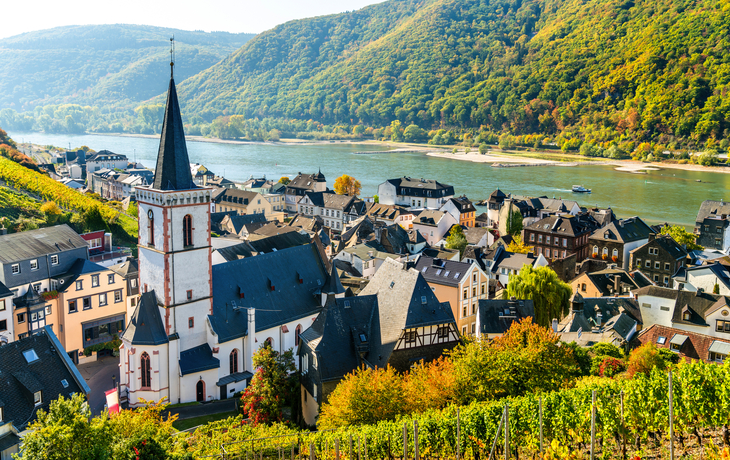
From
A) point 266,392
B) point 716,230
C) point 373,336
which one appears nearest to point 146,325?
point 266,392

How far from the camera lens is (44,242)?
38781 millimetres

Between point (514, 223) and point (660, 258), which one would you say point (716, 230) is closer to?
point (660, 258)

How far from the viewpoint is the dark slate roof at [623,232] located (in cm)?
6184

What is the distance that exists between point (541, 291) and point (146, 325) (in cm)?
2593

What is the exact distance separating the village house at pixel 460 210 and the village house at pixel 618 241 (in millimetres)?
21508

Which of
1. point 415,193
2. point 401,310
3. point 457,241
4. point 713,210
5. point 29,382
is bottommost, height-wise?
point 457,241

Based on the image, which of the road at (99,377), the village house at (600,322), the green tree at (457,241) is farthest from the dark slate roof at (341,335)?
the green tree at (457,241)

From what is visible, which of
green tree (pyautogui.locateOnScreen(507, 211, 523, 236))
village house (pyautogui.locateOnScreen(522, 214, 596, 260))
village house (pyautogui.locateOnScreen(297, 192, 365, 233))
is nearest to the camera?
village house (pyautogui.locateOnScreen(522, 214, 596, 260))

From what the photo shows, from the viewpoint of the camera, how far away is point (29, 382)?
23594 millimetres

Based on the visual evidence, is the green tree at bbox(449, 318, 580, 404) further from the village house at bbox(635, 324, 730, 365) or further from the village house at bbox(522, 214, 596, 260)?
the village house at bbox(522, 214, 596, 260)

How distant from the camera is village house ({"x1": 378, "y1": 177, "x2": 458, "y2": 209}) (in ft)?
324

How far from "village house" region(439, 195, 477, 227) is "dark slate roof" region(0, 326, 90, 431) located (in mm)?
59871

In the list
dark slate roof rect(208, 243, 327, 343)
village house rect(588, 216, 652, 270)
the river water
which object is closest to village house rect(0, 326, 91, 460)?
dark slate roof rect(208, 243, 327, 343)

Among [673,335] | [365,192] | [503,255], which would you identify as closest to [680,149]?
[365,192]
